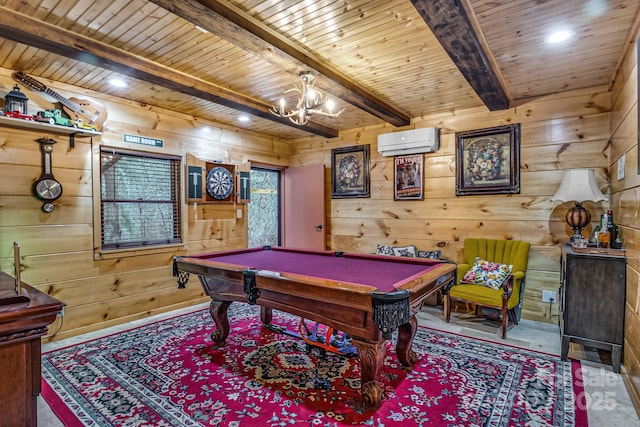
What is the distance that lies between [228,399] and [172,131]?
317 centimetres

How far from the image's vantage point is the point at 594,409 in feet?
6.46

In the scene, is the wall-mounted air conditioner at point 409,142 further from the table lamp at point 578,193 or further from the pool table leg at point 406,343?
the pool table leg at point 406,343

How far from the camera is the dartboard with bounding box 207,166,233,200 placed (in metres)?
4.34

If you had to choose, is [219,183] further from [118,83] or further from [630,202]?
[630,202]

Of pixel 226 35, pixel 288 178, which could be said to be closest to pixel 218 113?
pixel 288 178

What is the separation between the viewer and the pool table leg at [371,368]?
189 cm

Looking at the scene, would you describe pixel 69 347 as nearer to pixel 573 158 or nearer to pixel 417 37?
pixel 417 37

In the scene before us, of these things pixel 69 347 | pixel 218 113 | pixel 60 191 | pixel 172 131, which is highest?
pixel 218 113

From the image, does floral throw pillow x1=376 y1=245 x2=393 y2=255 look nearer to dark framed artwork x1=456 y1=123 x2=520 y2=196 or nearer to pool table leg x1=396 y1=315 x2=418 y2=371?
dark framed artwork x1=456 y1=123 x2=520 y2=196

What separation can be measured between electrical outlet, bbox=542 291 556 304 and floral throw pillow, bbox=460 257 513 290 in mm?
497

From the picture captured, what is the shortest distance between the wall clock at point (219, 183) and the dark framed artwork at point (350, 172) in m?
1.55

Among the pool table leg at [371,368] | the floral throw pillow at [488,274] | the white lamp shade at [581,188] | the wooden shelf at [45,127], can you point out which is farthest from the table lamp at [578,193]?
the wooden shelf at [45,127]

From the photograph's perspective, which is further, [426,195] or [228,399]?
[426,195]

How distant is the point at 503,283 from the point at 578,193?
1052 mm
